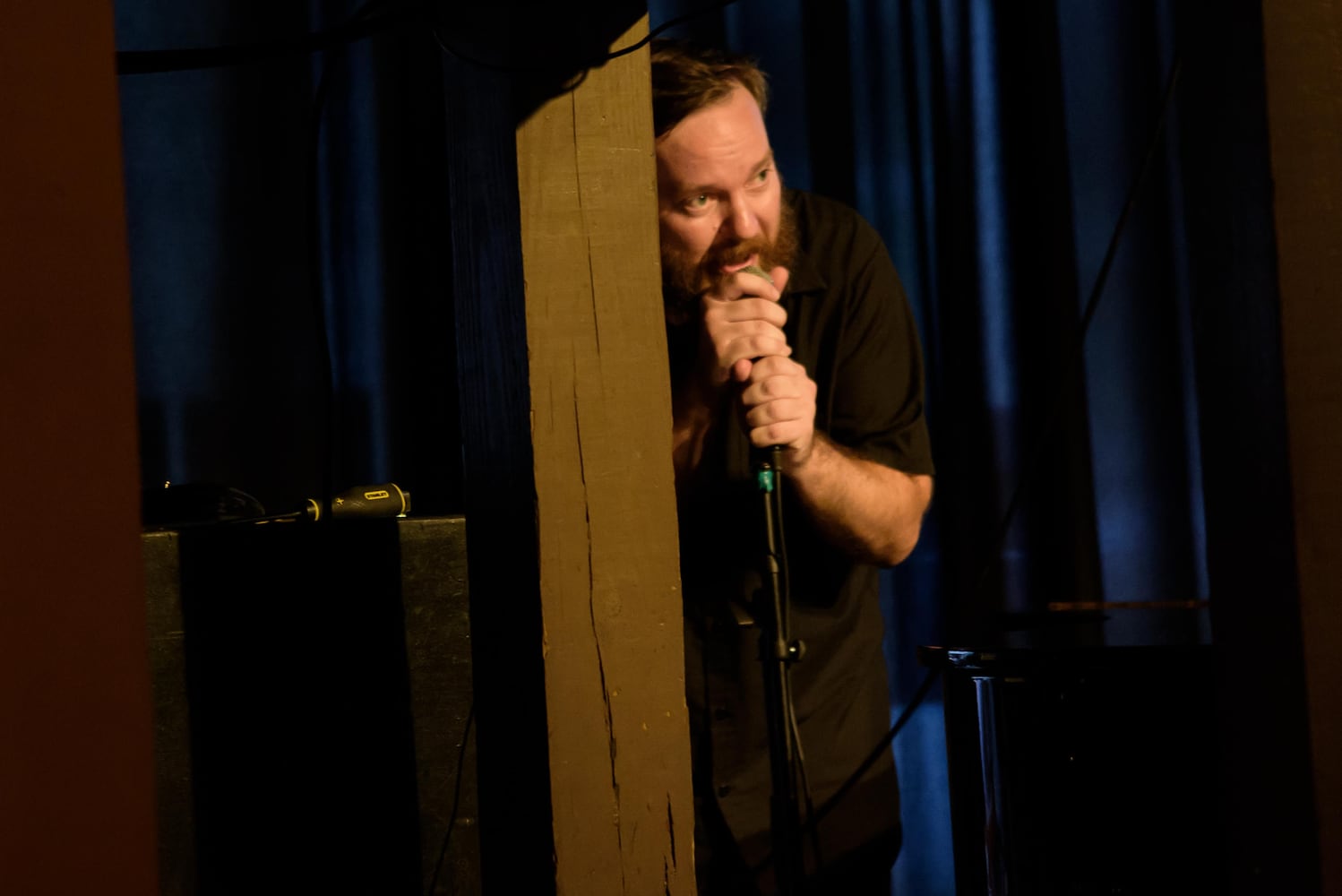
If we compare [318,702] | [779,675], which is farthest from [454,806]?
[779,675]

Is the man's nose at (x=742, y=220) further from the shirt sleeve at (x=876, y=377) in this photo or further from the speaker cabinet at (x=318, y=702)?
the speaker cabinet at (x=318, y=702)

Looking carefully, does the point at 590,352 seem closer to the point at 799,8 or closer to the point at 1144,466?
the point at 799,8

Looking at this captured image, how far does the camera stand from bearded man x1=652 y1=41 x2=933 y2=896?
1478mm

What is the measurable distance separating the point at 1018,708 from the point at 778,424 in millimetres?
363

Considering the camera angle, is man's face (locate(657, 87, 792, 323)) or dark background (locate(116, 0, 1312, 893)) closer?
man's face (locate(657, 87, 792, 323))

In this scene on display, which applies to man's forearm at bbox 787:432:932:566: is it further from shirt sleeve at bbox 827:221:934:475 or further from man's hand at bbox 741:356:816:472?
man's hand at bbox 741:356:816:472

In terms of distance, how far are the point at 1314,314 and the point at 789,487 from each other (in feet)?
3.12

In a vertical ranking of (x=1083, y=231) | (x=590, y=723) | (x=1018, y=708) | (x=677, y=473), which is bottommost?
(x=1018, y=708)

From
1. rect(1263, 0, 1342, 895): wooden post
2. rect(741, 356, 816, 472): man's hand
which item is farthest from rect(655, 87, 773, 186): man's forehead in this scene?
rect(1263, 0, 1342, 895): wooden post

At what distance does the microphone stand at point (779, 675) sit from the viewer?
40.4 inches

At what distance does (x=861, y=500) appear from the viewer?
4.90 feet

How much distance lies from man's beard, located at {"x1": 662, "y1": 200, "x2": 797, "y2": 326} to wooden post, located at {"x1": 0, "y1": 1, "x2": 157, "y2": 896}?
1135 mm

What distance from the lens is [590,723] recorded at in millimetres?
682

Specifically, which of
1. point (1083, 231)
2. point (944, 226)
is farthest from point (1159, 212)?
point (944, 226)
